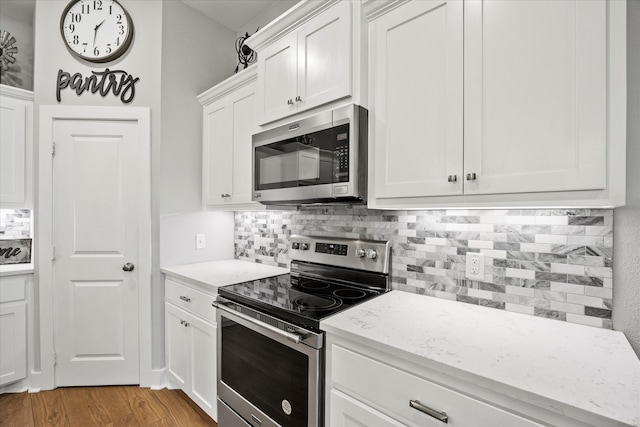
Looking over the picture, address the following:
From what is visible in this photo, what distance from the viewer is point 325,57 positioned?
5.05ft

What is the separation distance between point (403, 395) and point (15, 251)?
314cm

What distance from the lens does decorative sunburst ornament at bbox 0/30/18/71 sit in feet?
8.30

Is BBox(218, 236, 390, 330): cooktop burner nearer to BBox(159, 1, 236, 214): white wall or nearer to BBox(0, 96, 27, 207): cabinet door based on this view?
BBox(159, 1, 236, 214): white wall

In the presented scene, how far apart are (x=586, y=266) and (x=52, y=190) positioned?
317cm

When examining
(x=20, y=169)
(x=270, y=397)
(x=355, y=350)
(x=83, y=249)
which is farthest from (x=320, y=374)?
(x=20, y=169)

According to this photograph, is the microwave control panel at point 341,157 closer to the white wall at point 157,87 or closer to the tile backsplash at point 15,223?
the white wall at point 157,87

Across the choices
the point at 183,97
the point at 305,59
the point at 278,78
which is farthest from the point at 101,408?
the point at 305,59

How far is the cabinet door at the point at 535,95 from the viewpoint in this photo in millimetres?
903

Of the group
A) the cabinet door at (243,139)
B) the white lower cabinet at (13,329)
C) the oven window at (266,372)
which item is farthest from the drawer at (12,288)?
the oven window at (266,372)

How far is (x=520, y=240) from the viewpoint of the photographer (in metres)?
1.29

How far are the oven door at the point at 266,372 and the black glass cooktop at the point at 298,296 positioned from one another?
0.19 feet

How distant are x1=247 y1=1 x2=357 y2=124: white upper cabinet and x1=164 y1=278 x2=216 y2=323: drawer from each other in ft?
3.69

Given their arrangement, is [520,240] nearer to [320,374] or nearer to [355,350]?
[355,350]

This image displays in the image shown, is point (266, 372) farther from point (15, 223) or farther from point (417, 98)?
point (15, 223)
